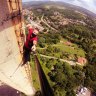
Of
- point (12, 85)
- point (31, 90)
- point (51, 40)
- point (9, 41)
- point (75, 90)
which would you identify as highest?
point (9, 41)

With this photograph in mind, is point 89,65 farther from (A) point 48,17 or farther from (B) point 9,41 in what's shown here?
(A) point 48,17

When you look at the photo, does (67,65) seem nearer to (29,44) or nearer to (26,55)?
(26,55)

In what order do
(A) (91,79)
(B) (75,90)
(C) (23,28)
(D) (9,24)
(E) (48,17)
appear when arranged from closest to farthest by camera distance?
(D) (9,24), (C) (23,28), (B) (75,90), (A) (91,79), (E) (48,17)

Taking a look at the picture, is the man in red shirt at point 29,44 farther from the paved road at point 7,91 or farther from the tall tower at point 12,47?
the paved road at point 7,91

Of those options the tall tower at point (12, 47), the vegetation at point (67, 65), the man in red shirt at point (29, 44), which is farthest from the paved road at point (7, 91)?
the vegetation at point (67, 65)

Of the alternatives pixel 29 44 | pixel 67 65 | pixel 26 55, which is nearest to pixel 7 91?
pixel 26 55

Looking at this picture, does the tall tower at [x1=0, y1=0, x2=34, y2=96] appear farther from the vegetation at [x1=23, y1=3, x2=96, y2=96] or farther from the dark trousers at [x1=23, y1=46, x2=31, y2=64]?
the vegetation at [x1=23, y1=3, x2=96, y2=96]

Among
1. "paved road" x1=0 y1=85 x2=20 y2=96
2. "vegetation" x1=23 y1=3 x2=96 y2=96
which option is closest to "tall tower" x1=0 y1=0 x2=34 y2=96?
"paved road" x1=0 y1=85 x2=20 y2=96

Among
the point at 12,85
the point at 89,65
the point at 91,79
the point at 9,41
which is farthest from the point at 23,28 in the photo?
the point at 89,65
